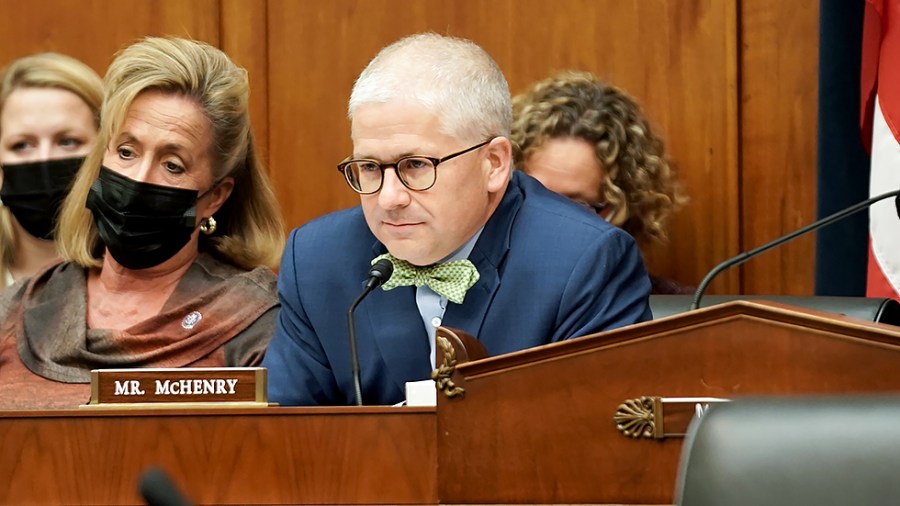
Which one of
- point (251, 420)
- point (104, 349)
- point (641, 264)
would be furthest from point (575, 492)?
point (104, 349)

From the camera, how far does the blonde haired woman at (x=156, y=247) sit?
2785 millimetres

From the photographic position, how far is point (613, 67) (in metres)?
3.65

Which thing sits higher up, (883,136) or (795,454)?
(883,136)

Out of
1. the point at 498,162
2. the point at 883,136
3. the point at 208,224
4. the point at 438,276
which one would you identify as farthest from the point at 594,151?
the point at 438,276

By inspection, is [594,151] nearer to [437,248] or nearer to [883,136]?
[883,136]

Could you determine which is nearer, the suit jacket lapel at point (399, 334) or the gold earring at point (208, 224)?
the suit jacket lapel at point (399, 334)

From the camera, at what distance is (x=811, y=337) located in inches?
60.7

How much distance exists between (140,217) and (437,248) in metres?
0.76

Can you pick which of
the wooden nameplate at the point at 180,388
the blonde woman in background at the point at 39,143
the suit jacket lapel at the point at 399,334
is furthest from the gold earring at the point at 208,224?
the wooden nameplate at the point at 180,388

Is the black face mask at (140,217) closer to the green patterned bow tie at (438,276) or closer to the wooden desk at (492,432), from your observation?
the green patterned bow tie at (438,276)

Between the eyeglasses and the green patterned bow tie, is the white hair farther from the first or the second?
the green patterned bow tie

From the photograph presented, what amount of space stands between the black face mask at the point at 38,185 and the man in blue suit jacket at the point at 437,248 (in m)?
0.93

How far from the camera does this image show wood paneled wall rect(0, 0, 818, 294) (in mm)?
3584

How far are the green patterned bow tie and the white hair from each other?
0.67ft
